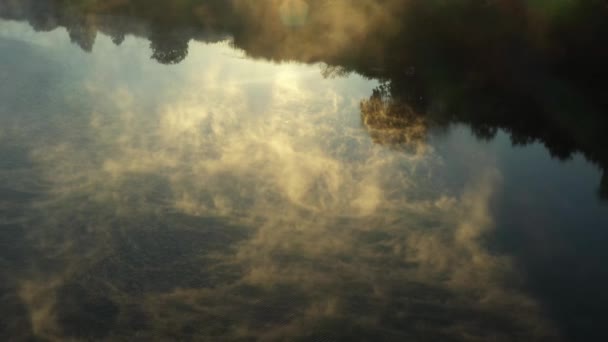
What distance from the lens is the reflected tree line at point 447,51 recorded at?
28.6 m

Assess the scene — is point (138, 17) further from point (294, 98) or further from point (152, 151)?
point (152, 151)

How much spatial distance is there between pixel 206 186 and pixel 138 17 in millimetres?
39421

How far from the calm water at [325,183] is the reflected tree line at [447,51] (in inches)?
6.1

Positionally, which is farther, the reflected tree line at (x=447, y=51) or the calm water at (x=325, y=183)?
the reflected tree line at (x=447, y=51)

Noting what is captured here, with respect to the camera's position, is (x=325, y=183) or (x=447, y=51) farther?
(x=447, y=51)

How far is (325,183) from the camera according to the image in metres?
22.2

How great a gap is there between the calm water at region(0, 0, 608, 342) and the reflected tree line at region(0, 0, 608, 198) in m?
0.15

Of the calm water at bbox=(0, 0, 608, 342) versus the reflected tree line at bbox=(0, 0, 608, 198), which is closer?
the calm water at bbox=(0, 0, 608, 342)

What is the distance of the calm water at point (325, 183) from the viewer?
14.9m

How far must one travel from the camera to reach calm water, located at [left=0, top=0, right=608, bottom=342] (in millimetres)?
14945

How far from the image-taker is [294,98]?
32969 millimetres

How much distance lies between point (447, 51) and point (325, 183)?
20421 mm

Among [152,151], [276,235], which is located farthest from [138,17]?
[276,235]

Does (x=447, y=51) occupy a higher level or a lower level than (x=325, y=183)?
higher
